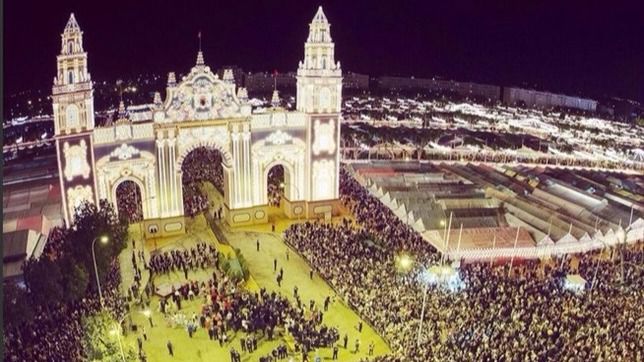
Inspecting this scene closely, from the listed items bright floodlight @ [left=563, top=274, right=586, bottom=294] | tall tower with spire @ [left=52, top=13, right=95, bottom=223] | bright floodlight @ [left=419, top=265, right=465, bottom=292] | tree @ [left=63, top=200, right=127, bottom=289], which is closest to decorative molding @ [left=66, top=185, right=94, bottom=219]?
tall tower with spire @ [left=52, top=13, right=95, bottom=223]

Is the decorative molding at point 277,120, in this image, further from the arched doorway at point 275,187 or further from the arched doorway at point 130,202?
the arched doorway at point 130,202

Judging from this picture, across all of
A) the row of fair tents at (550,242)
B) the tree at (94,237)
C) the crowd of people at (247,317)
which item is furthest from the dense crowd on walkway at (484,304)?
the tree at (94,237)

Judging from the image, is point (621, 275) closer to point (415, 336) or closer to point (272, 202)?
point (415, 336)

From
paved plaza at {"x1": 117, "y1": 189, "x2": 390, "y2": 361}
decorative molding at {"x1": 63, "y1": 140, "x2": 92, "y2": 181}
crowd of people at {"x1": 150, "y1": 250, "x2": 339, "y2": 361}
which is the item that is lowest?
paved plaza at {"x1": 117, "y1": 189, "x2": 390, "y2": 361}

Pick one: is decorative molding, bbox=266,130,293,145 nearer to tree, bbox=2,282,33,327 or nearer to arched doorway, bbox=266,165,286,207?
arched doorway, bbox=266,165,286,207

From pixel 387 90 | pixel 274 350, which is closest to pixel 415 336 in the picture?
pixel 274 350

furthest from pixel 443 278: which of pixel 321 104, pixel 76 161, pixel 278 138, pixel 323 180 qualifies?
pixel 76 161
